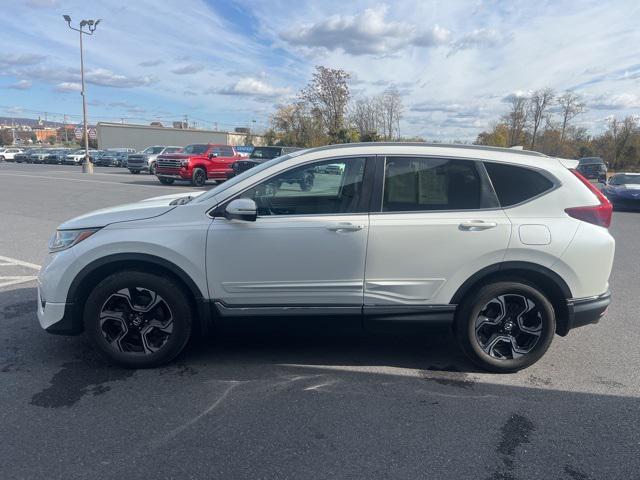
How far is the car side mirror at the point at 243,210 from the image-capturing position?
367cm

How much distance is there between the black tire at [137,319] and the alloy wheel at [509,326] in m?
2.32

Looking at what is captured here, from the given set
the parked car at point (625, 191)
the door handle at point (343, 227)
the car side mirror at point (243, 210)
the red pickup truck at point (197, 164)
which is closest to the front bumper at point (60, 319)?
the car side mirror at point (243, 210)

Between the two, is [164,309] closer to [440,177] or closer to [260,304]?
[260,304]

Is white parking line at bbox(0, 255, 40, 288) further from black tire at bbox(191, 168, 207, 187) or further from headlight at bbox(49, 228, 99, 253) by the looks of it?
black tire at bbox(191, 168, 207, 187)

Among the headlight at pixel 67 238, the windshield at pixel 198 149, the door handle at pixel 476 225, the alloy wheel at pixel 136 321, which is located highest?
the windshield at pixel 198 149

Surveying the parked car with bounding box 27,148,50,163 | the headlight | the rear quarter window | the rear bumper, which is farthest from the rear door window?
the parked car with bounding box 27,148,50,163

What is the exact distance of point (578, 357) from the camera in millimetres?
4344

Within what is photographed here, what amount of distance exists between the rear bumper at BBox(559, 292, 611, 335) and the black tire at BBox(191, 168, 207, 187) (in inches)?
805

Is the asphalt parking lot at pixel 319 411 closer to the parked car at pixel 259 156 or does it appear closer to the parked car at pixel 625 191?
the parked car at pixel 625 191

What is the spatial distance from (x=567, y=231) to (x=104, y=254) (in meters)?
3.51

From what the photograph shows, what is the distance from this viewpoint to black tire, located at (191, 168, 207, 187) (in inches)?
894

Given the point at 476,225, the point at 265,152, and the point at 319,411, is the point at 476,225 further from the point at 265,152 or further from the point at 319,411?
the point at 265,152

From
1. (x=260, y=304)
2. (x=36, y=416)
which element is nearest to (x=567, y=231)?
(x=260, y=304)

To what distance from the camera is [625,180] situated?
17531mm
